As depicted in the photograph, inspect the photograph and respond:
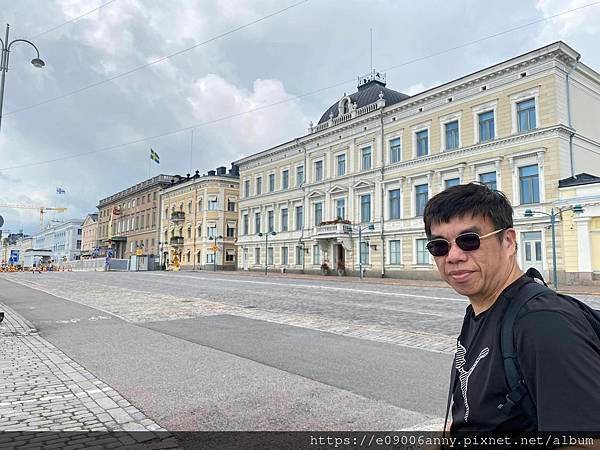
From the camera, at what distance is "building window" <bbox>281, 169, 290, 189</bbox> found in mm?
50234

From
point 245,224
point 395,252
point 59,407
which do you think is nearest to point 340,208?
point 395,252

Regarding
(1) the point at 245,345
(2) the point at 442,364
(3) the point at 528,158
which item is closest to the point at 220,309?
(1) the point at 245,345

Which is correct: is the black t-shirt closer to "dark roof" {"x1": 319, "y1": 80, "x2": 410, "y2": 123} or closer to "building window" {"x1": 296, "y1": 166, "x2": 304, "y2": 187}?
"dark roof" {"x1": 319, "y1": 80, "x2": 410, "y2": 123}

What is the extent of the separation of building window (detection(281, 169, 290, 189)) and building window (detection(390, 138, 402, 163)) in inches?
571

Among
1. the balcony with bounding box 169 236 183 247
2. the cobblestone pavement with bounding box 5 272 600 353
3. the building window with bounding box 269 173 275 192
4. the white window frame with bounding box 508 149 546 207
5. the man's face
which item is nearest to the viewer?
the man's face

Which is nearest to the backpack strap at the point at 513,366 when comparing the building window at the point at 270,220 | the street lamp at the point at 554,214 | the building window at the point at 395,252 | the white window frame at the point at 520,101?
the street lamp at the point at 554,214

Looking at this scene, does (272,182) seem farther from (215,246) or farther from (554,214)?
(554,214)

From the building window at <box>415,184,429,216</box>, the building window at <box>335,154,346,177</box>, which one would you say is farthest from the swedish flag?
the building window at <box>415,184,429,216</box>

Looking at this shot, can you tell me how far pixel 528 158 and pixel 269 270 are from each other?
97.6 feet

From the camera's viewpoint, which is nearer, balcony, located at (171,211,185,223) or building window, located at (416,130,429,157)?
building window, located at (416,130,429,157)

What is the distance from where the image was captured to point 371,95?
142 ft

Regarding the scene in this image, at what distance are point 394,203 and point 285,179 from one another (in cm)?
1614

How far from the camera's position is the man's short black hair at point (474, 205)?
1.89 meters

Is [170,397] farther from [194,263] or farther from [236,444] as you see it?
[194,263]
